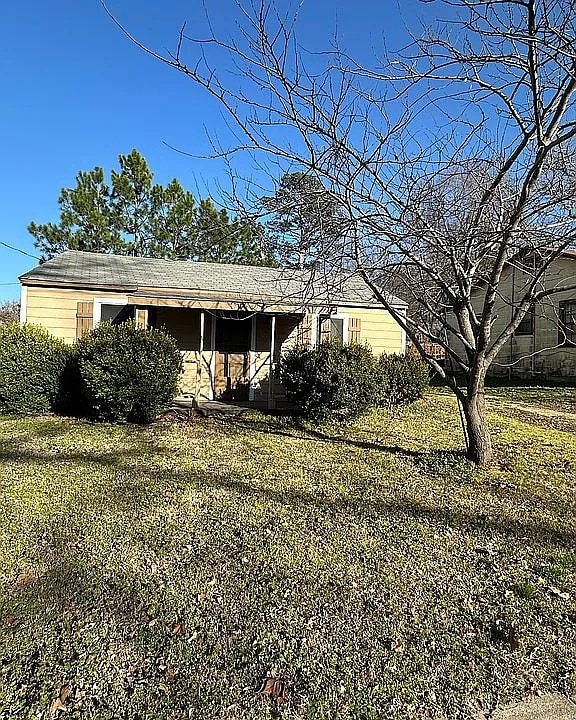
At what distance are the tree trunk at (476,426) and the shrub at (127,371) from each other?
485 centimetres

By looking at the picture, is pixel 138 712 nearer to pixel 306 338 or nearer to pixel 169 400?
pixel 169 400

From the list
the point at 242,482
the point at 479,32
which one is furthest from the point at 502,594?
the point at 479,32

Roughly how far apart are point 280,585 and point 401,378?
23.6ft

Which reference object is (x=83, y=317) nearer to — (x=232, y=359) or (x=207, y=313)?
(x=207, y=313)

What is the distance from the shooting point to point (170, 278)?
1106cm

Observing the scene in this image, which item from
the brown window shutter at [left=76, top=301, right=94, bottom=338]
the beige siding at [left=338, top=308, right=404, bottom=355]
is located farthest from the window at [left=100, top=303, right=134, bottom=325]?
the beige siding at [left=338, top=308, right=404, bottom=355]

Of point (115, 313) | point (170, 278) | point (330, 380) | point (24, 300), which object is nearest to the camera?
point (330, 380)

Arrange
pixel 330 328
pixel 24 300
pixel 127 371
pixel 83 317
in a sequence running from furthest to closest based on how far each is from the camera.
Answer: pixel 330 328
pixel 83 317
pixel 24 300
pixel 127 371

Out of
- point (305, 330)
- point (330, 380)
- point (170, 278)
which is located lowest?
point (330, 380)

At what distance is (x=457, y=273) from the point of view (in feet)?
16.8

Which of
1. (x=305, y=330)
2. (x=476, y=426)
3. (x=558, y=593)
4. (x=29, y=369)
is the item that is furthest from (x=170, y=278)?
(x=558, y=593)

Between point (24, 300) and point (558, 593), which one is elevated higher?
point (24, 300)

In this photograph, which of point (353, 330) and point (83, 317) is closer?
point (83, 317)

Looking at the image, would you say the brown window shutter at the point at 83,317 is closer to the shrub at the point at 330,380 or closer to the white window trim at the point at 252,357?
the white window trim at the point at 252,357
